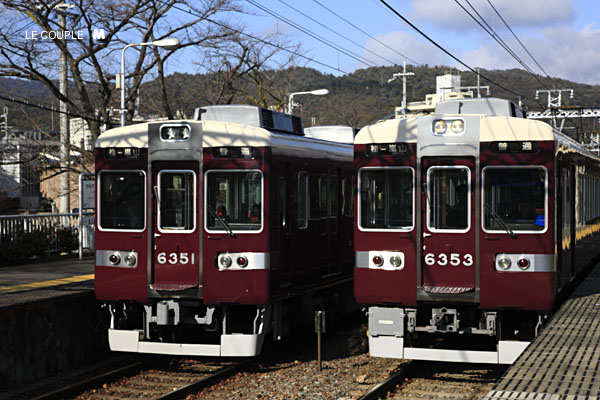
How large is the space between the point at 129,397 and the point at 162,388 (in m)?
0.59

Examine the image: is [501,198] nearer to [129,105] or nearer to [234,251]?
[234,251]

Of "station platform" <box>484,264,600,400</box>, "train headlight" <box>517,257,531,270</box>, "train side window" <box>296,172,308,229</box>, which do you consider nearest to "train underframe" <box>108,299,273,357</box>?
"train side window" <box>296,172,308,229</box>

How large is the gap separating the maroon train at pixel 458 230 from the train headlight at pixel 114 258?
3238mm

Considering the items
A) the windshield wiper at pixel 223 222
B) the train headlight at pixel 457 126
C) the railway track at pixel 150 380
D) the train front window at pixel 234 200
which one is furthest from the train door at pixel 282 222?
the train headlight at pixel 457 126

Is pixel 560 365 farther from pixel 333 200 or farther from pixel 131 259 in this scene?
pixel 333 200

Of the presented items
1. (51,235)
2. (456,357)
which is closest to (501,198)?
(456,357)

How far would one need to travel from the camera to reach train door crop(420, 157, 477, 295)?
9781mm

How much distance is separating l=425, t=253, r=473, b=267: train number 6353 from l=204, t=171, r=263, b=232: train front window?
2.23 meters

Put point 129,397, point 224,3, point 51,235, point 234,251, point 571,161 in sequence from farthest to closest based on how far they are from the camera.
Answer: point 224,3 → point 51,235 → point 571,161 → point 234,251 → point 129,397

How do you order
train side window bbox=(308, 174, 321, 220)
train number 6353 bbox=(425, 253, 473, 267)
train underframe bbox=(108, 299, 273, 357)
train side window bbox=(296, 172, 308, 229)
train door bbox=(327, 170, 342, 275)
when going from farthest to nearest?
train door bbox=(327, 170, 342, 275) < train side window bbox=(308, 174, 321, 220) < train side window bbox=(296, 172, 308, 229) < train underframe bbox=(108, 299, 273, 357) < train number 6353 bbox=(425, 253, 473, 267)

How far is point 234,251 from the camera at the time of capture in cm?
1054

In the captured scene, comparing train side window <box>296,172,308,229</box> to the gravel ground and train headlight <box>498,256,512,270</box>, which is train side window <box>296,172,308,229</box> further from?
train headlight <box>498,256,512,270</box>

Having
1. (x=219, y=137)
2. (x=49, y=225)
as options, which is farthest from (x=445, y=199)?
(x=49, y=225)

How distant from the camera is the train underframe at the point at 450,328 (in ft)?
31.8
